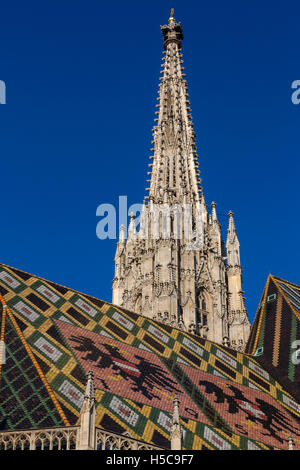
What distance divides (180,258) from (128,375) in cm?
1610

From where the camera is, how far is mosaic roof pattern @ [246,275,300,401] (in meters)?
21.3

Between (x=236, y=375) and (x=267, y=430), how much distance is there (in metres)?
3.19

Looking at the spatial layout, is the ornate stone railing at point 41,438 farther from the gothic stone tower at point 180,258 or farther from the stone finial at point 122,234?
the stone finial at point 122,234

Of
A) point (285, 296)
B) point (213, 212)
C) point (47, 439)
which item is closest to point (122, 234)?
point (213, 212)

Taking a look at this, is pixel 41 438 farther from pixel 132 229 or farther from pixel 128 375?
pixel 132 229

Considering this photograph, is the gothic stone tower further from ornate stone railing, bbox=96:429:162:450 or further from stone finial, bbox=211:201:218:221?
ornate stone railing, bbox=96:429:162:450

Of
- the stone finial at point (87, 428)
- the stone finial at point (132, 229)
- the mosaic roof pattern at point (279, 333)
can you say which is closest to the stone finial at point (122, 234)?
the stone finial at point (132, 229)

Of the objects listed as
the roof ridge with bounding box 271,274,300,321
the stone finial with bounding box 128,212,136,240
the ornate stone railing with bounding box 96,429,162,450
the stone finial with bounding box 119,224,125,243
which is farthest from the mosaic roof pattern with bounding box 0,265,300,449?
the stone finial with bounding box 119,224,125,243

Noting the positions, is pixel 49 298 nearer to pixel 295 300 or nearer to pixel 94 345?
pixel 94 345

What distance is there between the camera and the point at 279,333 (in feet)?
75.9

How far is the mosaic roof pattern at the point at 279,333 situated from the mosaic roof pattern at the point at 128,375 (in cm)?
52

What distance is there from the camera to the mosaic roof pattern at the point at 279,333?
70.0ft

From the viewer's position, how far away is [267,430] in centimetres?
1700
